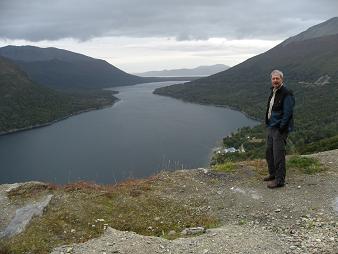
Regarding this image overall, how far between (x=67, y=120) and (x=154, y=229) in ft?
554

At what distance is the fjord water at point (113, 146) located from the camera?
8119 centimetres

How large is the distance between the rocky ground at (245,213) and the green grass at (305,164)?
0.22 m

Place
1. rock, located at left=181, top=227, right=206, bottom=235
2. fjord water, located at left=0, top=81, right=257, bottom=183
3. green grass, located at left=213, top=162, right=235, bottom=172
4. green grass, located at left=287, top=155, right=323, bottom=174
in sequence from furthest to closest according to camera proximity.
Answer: fjord water, located at left=0, top=81, right=257, bottom=183, green grass, located at left=213, top=162, right=235, bottom=172, green grass, located at left=287, top=155, right=323, bottom=174, rock, located at left=181, top=227, right=206, bottom=235

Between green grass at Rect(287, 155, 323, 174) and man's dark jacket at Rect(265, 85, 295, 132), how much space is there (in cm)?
206

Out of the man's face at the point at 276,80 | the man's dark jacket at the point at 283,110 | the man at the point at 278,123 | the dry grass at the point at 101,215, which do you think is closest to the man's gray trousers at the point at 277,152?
the man at the point at 278,123

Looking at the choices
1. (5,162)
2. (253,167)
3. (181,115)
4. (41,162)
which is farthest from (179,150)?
(253,167)

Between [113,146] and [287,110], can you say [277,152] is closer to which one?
[287,110]

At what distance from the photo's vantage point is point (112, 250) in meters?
7.55

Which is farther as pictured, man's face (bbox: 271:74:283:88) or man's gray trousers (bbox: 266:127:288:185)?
man's gray trousers (bbox: 266:127:288:185)

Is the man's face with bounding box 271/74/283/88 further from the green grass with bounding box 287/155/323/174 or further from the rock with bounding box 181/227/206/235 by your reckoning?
the rock with bounding box 181/227/206/235

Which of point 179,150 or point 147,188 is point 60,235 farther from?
point 179,150

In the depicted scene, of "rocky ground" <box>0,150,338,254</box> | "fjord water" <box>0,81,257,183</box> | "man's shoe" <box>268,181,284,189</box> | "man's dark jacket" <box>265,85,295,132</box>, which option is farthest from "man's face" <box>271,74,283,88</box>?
"fjord water" <box>0,81,257,183</box>

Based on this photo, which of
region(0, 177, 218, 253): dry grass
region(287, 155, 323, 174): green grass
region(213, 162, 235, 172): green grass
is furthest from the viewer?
region(213, 162, 235, 172): green grass

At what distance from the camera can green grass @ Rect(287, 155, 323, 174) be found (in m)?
11.8
